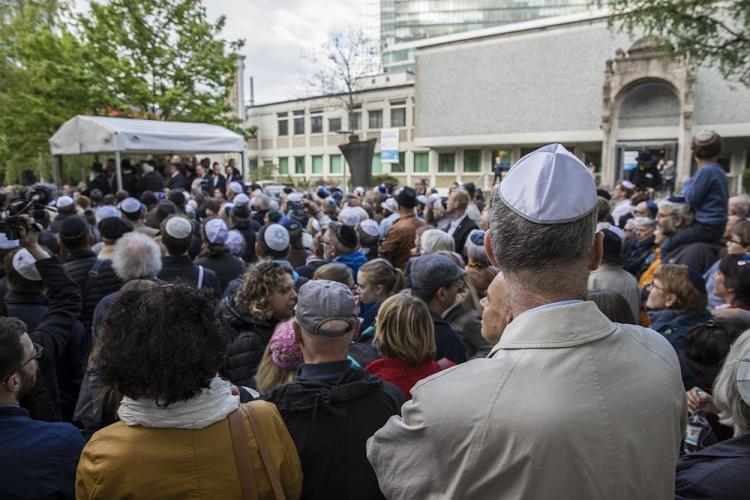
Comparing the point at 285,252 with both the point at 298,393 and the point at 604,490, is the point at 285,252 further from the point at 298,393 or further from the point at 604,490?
the point at 604,490

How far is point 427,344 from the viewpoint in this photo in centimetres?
285

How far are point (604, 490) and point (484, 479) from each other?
255 mm

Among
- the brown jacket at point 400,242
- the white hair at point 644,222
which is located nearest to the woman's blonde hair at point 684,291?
the white hair at point 644,222

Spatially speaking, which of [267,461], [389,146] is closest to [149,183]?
[267,461]

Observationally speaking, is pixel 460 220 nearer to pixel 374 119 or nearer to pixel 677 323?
pixel 677 323

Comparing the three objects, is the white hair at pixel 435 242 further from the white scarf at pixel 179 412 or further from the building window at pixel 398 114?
the building window at pixel 398 114

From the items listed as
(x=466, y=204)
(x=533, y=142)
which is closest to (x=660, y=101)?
(x=533, y=142)

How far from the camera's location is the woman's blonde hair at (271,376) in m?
2.76

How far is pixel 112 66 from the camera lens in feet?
67.8

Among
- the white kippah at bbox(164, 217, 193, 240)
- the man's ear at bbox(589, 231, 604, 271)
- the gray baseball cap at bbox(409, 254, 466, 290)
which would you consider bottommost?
the gray baseball cap at bbox(409, 254, 466, 290)

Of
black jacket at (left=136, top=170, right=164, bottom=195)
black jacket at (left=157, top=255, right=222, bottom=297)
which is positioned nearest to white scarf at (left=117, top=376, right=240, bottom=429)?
black jacket at (left=157, top=255, right=222, bottom=297)

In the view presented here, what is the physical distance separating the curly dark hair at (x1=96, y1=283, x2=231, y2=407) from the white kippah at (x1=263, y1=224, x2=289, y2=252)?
2962mm

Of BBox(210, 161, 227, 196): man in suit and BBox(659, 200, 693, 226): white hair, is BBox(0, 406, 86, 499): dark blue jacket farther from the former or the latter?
BBox(210, 161, 227, 196): man in suit

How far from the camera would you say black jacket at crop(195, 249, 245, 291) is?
5.49 m
